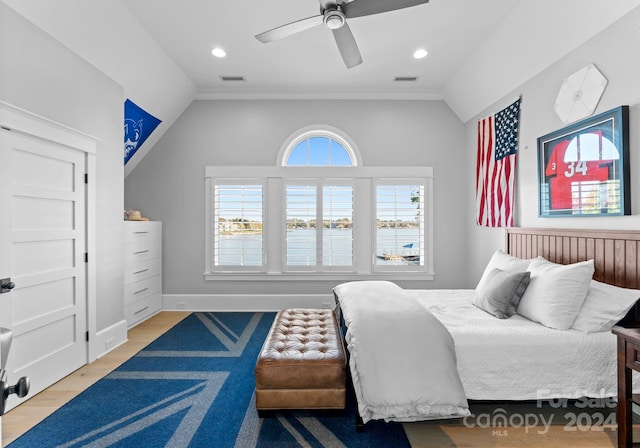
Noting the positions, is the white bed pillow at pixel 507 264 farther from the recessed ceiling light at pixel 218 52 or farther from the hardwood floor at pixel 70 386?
the recessed ceiling light at pixel 218 52

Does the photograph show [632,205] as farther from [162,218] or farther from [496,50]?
[162,218]

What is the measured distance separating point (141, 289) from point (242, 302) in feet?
4.29

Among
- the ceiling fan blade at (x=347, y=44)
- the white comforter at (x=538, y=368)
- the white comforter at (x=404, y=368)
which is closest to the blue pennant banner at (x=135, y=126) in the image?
the ceiling fan blade at (x=347, y=44)

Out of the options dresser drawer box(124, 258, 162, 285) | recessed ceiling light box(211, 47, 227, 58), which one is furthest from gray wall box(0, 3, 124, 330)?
recessed ceiling light box(211, 47, 227, 58)

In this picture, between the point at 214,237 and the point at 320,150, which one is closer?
the point at 214,237

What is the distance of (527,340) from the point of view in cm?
214

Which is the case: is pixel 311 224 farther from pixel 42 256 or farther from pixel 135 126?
pixel 42 256

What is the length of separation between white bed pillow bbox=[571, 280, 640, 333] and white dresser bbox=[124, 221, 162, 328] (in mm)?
4340

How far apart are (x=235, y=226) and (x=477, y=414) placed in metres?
3.66

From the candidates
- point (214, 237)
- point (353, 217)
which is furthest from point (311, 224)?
point (214, 237)

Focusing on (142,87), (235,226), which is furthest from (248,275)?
(142,87)

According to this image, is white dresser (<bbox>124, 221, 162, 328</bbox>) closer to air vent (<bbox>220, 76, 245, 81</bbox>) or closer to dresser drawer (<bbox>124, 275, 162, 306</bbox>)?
dresser drawer (<bbox>124, 275, 162, 306</bbox>)

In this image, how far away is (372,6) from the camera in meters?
2.40

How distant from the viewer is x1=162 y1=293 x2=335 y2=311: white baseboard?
4.86 metres
